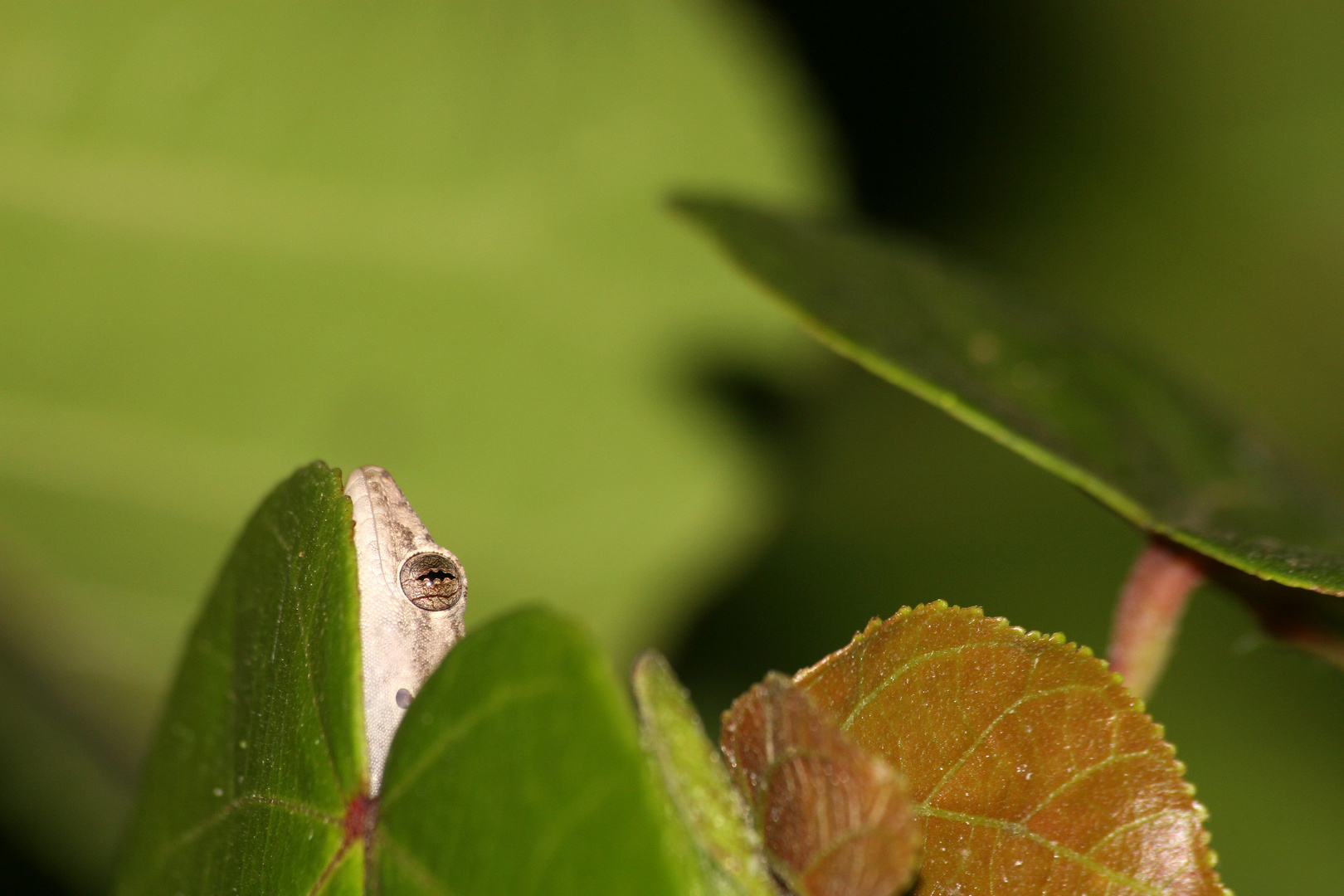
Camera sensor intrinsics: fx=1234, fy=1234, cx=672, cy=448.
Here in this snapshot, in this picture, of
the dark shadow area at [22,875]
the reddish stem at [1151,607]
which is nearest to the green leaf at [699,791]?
the reddish stem at [1151,607]

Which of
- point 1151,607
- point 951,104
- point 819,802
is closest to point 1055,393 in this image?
point 1151,607

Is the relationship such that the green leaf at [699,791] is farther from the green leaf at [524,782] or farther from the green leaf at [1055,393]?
the green leaf at [1055,393]

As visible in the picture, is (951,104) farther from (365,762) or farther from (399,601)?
(365,762)

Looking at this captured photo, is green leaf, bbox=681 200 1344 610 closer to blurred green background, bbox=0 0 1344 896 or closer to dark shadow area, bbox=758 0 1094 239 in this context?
blurred green background, bbox=0 0 1344 896

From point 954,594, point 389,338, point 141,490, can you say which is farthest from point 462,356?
point 954,594

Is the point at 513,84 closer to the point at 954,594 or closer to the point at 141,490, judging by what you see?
the point at 141,490

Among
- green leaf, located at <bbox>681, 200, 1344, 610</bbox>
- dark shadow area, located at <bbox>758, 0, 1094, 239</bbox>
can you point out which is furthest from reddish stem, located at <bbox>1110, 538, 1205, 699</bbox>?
dark shadow area, located at <bbox>758, 0, 1094, 239</bbox>
